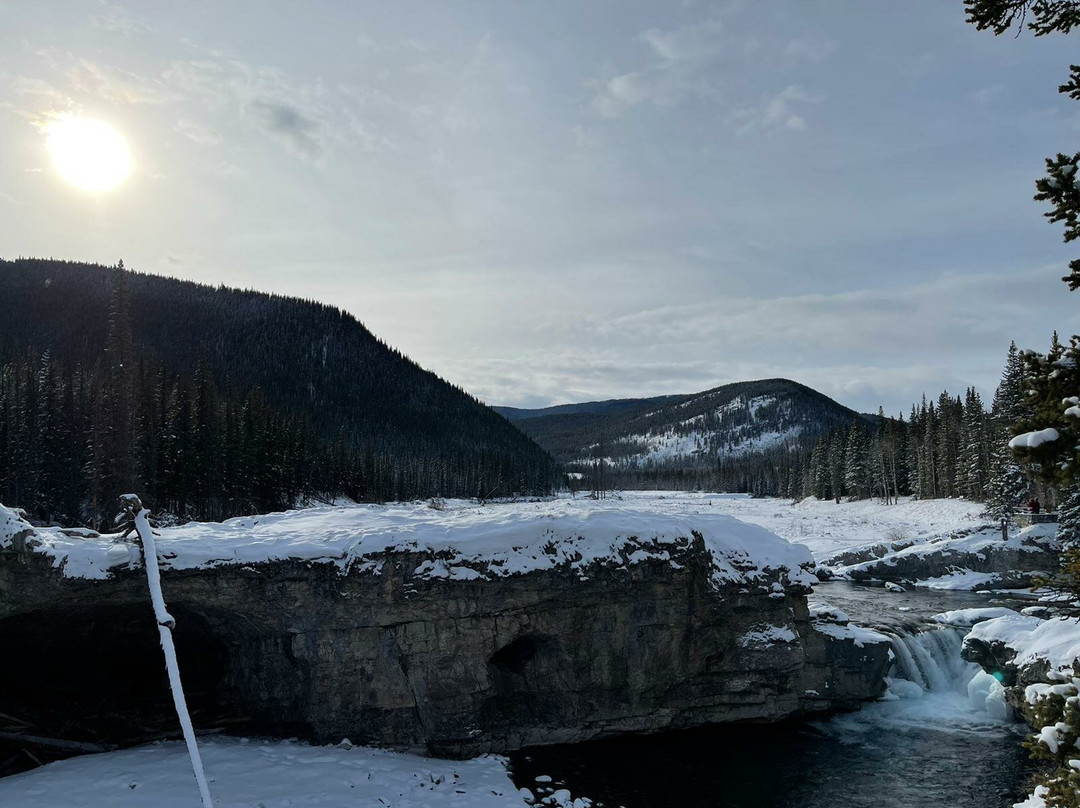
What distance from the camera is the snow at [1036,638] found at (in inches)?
727

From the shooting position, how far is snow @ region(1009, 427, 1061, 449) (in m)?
6.36

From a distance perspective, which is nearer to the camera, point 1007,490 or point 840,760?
point 840,760

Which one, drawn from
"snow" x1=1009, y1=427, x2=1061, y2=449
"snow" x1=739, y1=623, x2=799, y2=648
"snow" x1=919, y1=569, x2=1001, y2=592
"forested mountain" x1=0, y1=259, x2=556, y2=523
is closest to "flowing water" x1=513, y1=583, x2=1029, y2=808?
"snow" x1=739, y1=623, x2=799, y2=648

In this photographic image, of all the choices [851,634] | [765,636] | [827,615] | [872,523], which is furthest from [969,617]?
[872,523]

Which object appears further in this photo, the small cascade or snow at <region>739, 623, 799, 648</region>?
the small cascade

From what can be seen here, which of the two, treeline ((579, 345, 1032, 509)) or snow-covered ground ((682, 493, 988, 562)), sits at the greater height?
treeline ((579, 345, 1032, 509))

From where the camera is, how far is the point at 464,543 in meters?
18.6

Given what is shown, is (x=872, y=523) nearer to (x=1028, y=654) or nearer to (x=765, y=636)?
(x=1028, y=654)

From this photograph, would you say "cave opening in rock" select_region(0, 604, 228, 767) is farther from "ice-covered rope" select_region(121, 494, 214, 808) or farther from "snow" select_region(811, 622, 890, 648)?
"snow" select_region(811, 622, 890, 648)

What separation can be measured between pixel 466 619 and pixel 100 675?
11574mm

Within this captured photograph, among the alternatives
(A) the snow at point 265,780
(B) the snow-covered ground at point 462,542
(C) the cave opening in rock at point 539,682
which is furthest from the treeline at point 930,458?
(A) the snow at point 265,780

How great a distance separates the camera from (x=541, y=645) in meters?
19.6

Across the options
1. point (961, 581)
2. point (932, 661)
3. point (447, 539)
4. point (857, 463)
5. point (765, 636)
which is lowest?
point (961, 581)

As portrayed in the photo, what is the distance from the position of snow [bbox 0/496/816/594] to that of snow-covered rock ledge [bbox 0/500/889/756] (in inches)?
2.2
